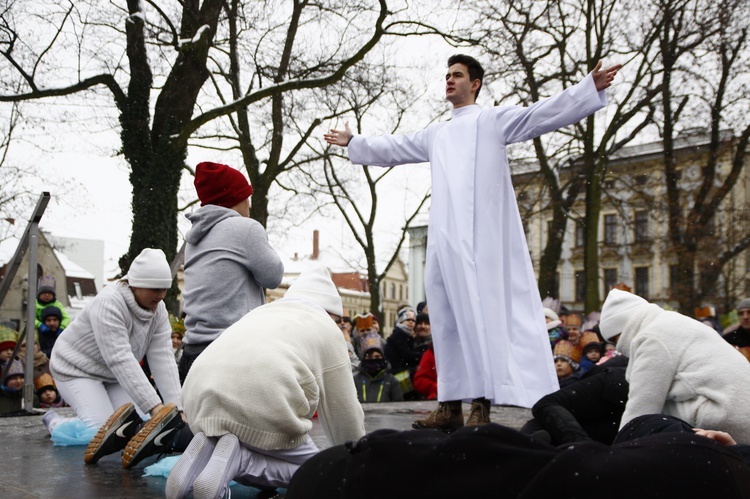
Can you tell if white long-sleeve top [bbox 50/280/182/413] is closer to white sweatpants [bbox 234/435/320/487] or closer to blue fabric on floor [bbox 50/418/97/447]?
blue fabric on floor [bbox 50/418/97/447]

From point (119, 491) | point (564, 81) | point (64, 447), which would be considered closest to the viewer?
point (119, 491)

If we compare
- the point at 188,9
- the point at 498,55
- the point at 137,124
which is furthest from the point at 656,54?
the point at 137,124

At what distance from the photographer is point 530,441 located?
75.6 inches

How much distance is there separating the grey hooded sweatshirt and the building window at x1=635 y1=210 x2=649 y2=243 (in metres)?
17.0

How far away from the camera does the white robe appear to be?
14.7 feet

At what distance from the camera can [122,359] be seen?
478 centimetres

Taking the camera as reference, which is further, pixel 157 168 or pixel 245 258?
pixel 157 168

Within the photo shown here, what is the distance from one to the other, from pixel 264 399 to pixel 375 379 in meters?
5.77

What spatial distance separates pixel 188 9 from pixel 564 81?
762 cm

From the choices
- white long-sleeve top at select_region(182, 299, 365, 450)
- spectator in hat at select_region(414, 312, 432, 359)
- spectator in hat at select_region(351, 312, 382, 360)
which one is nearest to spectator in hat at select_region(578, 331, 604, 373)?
spectator in hat at select_region(414, 312, 432, 359)

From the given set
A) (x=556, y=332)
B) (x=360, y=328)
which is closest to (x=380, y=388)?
(x=360, y=328)

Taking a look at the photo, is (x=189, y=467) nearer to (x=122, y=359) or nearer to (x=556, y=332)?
(x=122, y=359)

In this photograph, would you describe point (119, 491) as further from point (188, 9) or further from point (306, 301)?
point (188, 9)

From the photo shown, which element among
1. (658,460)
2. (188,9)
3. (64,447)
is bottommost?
(64,447)
